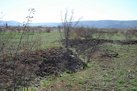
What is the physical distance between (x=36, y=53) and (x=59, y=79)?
113 inches

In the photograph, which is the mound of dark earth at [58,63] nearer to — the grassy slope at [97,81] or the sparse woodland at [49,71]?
the sparse woodland at [49,71]

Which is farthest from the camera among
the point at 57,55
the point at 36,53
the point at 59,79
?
the point at 57,55

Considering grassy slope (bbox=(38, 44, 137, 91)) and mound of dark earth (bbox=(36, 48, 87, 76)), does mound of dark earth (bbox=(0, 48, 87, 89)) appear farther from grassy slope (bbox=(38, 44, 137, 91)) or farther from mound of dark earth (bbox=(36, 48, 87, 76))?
grassy slope (bbox=(38, 44, 137, 91))

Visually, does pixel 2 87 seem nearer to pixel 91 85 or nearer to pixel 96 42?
pixel 91 85

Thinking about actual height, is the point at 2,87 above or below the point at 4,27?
below

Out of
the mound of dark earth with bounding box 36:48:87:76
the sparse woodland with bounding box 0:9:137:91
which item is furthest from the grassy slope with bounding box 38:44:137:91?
the mound of dark earth with bounding box 36:48:87:76

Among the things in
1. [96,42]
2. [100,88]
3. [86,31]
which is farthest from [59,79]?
[86,31]

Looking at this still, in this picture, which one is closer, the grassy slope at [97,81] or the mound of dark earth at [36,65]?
the mound of dark earth at [36,65]

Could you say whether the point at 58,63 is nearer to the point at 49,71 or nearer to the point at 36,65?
the point at 49,71

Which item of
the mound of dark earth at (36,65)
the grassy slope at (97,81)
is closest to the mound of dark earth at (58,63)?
the mound of dark earth at (36,65)

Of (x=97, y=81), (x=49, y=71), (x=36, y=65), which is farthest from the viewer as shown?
(x=49, y=71)

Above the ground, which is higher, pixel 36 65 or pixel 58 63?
pixel 36 65

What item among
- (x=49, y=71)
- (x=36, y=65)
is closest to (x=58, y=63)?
(x=49, y=71)

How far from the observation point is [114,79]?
12.0 meters
